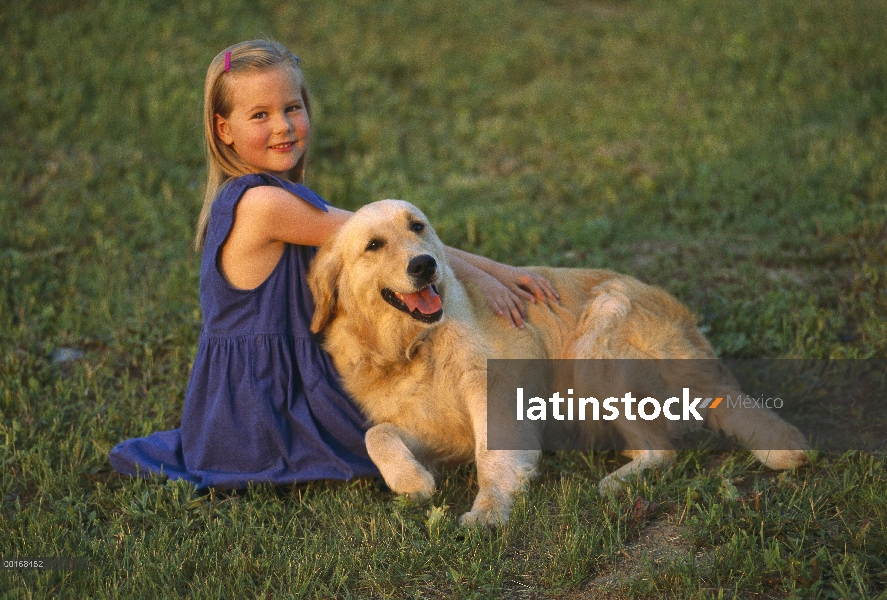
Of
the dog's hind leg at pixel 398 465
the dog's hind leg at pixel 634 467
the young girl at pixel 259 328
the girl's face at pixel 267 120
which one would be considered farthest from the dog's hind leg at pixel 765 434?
the girl's face at pixel 267 120

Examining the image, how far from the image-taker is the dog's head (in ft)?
11.4

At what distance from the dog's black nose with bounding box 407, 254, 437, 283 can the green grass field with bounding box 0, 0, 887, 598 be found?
0.92 metres

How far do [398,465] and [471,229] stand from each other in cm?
286

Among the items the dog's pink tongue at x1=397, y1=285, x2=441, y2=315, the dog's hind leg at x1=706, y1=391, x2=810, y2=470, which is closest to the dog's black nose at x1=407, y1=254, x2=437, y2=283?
the dog's pink tongue at x1=397, y1=285, x2=441, y2=315

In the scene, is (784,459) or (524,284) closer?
(784,459)

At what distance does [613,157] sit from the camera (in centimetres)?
747

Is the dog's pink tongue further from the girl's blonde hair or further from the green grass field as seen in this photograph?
the girl's blonde hair

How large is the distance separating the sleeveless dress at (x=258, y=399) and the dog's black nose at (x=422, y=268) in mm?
652

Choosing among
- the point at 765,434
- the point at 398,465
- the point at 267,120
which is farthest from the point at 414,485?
the point at 267,120

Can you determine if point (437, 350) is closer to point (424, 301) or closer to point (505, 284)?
point (424, 301)

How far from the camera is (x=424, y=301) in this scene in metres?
Answer: 3.55

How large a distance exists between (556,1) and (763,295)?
7554mm

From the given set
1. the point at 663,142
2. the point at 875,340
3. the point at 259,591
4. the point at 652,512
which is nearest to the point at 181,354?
the point at 259,591

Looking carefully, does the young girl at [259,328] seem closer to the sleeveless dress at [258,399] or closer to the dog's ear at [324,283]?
the sleeveless dress at [258,399]
